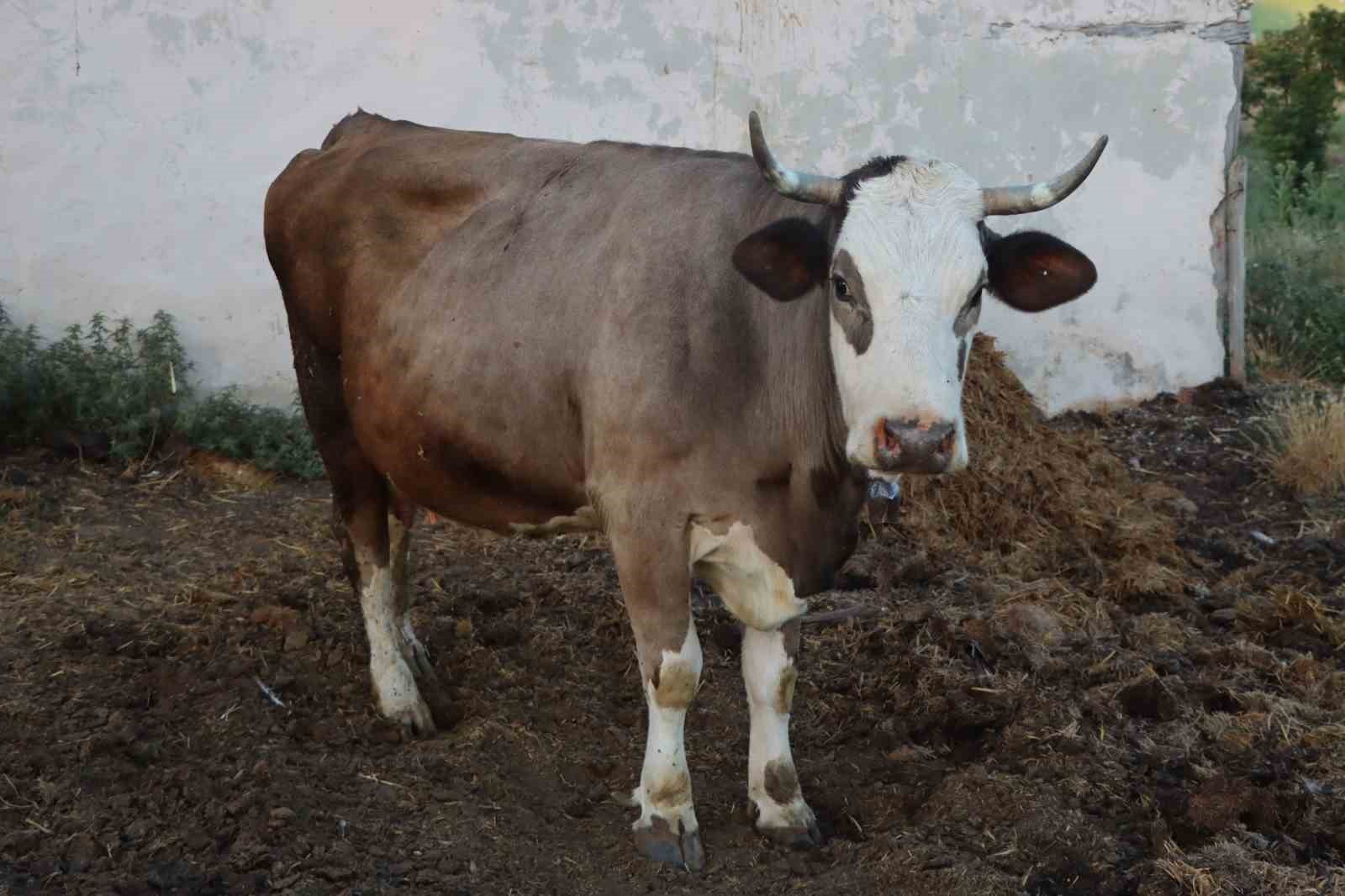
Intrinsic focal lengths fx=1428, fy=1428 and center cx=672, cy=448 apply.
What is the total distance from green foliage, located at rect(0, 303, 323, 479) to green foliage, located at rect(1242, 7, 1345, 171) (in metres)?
10.7

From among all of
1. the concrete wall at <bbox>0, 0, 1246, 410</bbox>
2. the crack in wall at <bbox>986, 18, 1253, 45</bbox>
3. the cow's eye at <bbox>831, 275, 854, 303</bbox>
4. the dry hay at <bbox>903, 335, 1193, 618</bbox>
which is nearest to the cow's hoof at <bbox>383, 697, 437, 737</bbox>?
the cow's eye at <bbox>831, 275, 854, 303</bbox>

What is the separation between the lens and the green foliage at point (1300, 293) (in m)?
9.82

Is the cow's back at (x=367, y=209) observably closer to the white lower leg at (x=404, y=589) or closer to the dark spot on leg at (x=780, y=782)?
the white lower leg at (x=404, y=589)

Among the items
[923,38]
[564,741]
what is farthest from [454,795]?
[923,38]

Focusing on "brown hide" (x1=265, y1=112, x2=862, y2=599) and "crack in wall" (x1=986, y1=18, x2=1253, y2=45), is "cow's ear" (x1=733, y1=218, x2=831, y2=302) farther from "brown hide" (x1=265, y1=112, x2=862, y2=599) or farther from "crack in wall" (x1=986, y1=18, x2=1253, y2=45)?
"crack in wall" (x1=986, y1=18, x2=1253, y2=45)

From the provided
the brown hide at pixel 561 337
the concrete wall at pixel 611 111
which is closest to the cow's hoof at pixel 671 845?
the brown hide at pixel 561 337

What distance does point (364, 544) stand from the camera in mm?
5328

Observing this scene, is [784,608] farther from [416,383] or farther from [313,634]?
[313,634]

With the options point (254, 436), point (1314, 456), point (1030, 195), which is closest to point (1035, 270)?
point (1030, 195)

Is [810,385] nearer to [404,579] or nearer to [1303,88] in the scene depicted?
[404,579]

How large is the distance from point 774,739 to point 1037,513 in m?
3.11

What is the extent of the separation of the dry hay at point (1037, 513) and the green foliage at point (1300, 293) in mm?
2761

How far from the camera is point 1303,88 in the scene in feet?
46.1

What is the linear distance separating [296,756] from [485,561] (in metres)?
2.12
